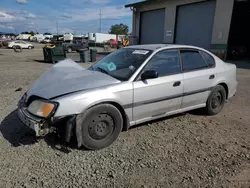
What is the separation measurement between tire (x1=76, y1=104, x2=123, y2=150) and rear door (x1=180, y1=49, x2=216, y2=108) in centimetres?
146

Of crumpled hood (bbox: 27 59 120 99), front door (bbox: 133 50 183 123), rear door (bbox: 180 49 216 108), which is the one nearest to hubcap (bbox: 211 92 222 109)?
rear door (bbox: 180 49 216 108)

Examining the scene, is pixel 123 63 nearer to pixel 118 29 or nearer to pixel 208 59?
pixel 208 59

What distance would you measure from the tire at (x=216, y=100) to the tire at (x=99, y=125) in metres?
2.16

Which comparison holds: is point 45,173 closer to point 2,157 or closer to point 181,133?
point 2,157

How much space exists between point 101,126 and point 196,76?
2.07 m

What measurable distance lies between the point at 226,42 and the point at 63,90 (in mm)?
14000

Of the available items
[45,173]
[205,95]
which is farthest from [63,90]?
[205,95]

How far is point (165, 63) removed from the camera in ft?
12.2

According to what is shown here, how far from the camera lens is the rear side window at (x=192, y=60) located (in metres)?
3.93

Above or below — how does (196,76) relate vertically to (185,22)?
below

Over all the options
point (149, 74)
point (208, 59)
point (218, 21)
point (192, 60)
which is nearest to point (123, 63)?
point (149, 74)

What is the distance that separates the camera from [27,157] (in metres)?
2.87

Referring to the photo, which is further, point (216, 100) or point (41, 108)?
point (216, 100)

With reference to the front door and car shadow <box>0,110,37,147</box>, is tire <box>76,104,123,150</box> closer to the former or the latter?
the front door
